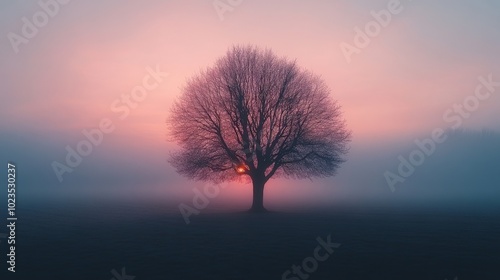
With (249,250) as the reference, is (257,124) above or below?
above

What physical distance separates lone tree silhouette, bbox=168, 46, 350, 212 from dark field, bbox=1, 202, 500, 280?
11133 mm

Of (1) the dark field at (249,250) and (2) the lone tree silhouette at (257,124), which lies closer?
(1) the dark field at (249,250)

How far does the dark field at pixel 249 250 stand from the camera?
16375 mm

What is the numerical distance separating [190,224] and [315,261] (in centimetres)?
1747

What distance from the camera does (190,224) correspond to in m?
34.4

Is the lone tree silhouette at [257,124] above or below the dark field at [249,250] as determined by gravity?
above

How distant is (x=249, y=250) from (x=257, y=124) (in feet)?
78.0

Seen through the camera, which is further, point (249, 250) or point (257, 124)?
point (257, 124)

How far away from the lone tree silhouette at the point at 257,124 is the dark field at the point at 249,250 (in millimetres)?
11133

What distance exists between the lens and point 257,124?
144 ft

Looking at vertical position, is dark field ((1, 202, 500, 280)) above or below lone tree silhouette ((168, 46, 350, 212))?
below

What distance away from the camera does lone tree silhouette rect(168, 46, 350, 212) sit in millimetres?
43812

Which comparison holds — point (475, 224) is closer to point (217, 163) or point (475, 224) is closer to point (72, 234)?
point (217, 163)

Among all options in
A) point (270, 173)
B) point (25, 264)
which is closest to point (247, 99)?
point (270, 173)
